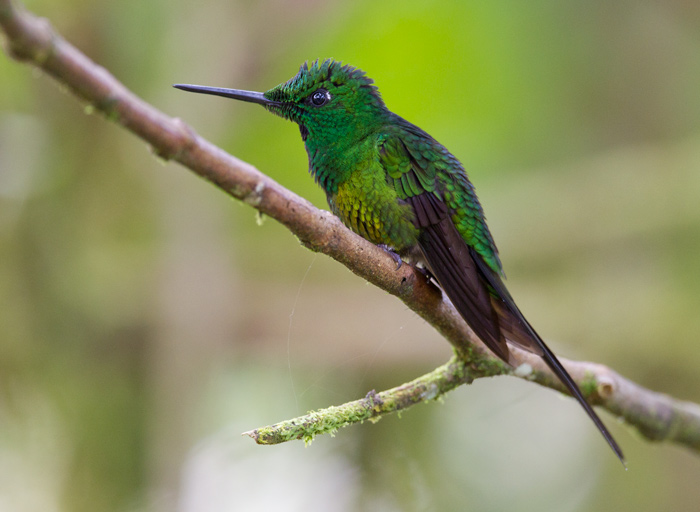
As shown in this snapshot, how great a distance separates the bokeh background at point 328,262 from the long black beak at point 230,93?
266cm

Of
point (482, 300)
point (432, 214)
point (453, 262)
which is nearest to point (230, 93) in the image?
point (432, 214)

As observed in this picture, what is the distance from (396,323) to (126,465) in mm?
2624

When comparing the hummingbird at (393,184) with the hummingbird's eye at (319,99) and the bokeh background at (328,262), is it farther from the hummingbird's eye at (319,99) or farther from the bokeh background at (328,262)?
the bokeh background at (328,262)

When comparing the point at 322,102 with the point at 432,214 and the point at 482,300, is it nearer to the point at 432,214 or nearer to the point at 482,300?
the point at 432,214

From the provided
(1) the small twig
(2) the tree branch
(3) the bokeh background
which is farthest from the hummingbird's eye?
(3) the bokeh background

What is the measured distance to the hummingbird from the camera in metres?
2.71

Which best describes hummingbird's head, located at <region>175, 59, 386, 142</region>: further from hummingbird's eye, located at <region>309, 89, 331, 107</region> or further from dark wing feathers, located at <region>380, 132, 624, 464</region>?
dark wing feathers, located at <region>380, 132, 624, 464</region>

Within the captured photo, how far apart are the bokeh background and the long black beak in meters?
2.66

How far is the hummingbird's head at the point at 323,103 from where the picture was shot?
2.93 metres

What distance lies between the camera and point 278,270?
777 cm

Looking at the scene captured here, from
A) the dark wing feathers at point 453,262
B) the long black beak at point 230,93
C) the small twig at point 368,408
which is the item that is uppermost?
the long black beak at point 230,93

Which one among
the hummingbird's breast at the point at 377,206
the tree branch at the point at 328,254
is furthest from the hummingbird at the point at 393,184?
the tree branch at the point at 328,254

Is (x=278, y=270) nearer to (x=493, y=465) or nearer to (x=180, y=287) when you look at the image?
(x=180, y=287)

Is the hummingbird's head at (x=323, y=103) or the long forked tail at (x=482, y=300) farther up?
the hummingbird's head at (x=323, y=103)
